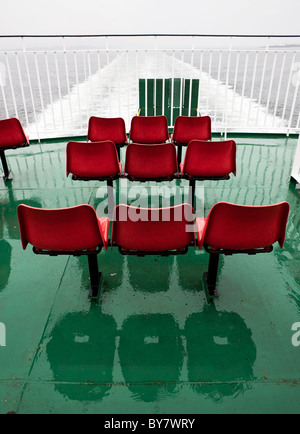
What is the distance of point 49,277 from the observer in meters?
2.56

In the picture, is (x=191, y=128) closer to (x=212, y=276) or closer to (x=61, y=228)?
(x=212, y=276)

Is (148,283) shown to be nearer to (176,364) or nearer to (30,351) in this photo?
(176,364)

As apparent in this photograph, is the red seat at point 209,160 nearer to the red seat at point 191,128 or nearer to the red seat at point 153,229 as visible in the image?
the red seat at point 191,128

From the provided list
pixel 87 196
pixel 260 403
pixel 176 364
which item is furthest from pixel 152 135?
pixel 260 403

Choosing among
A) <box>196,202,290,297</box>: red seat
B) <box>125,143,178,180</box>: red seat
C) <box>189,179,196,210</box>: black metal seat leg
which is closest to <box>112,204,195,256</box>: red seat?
<box>196,202,290,297</box>: red seat

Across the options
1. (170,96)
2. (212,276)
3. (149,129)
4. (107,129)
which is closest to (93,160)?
(107,129)

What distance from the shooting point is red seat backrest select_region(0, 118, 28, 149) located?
154 inches

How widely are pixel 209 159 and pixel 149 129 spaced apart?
50.4 inches

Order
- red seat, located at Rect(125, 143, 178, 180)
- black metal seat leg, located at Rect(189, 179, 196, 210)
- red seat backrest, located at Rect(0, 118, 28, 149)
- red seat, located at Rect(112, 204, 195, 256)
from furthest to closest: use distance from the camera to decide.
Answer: red seat backrest, located at Rect(0, 118, 28, 149) < black metal seat leg, located at Rect(189, 179, 196, 210) < red seat, located at Rect(125, 143, 178, 180) < red seat, located at Rect(112, 204, 195, 256)

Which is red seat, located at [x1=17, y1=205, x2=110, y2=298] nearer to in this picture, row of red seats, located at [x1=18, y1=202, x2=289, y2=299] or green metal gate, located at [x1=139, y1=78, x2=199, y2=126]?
row of red seats, located at [x1=18, y1=202, x2=289, y2=299]

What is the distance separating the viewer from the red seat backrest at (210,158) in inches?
122

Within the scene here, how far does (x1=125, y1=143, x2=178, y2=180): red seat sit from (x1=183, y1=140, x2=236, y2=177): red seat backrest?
0.58 ft

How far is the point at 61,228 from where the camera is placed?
1.93m

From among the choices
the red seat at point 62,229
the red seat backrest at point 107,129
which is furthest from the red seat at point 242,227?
the red seat backrest at point 107,129
